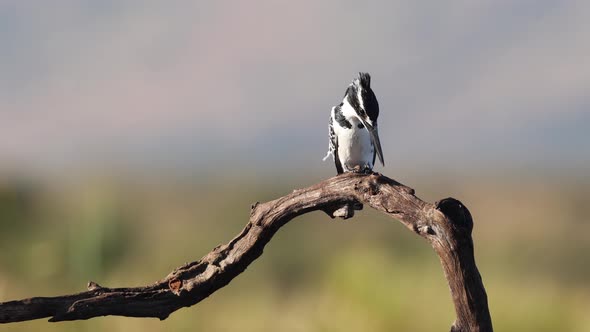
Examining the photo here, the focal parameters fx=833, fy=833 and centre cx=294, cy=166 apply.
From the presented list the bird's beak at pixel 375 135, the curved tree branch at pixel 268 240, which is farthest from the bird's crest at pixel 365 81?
the curved tree branch at pixel 268 240

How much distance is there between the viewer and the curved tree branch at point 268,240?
15.7 feet

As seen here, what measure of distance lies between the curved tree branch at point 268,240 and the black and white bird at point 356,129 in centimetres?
63

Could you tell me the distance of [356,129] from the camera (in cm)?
636

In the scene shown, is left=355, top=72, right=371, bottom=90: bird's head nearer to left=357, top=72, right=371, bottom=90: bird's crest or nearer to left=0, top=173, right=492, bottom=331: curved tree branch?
left=357, top=72, right=371, bottom=90: bird's crest

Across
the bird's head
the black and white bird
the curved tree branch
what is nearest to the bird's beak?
the black and white bird

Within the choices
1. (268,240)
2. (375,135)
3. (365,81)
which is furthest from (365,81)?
(268,240)

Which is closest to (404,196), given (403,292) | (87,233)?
(403,292)

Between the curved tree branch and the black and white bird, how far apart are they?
2.06 ft

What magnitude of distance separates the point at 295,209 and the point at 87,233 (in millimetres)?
5636

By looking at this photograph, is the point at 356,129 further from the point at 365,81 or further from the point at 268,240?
the point at 268,240

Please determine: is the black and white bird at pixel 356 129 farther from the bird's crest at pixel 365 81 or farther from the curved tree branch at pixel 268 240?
the curved tree branch at pixel 268 240

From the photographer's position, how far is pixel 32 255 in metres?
9.91

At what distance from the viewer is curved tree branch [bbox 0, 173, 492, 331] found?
188 inches

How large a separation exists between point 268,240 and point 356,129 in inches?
47.4
